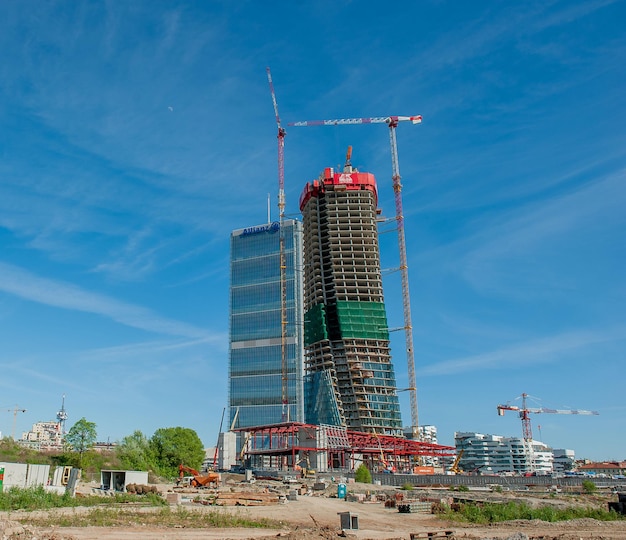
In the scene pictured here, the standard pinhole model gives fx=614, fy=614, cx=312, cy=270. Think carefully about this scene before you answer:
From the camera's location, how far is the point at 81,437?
106688 mm

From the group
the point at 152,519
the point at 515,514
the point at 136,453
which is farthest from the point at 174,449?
the point at 515,514

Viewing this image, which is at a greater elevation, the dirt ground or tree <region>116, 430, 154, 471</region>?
tree <region>116, 430, 154, 471</region>

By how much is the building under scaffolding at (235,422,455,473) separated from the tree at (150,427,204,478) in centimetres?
3418

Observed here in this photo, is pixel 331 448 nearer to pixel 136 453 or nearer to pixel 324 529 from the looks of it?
pixel 136 453

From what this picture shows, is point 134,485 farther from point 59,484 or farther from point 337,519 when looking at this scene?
point 337,519

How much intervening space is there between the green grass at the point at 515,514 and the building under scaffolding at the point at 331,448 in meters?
109

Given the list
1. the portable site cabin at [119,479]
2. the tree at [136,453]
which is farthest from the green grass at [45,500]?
the tree at [136,453]

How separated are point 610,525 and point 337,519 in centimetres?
2075

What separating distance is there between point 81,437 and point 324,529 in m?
78.3

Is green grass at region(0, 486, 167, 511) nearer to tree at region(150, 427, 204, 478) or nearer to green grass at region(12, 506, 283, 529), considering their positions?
green grass at region(12, 506, 283, 529)

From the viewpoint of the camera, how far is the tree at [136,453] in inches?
4301

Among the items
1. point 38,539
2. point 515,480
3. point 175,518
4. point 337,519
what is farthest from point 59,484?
point 515,480

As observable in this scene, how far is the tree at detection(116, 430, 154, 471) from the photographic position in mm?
109250

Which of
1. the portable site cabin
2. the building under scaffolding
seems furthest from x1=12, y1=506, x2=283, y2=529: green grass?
the building under scaffolding
